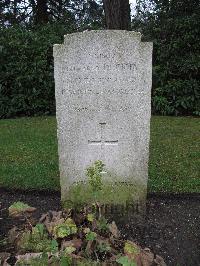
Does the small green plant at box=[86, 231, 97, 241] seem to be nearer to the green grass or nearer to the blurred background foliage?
the green grass

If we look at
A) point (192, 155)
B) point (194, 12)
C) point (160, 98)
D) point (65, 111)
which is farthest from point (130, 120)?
point (194, 12)

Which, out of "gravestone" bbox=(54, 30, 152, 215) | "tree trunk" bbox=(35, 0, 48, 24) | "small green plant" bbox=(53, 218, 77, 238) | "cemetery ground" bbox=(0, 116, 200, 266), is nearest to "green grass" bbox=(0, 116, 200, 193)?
"cemetery ground" bbox=(0, 116, 200, 266)

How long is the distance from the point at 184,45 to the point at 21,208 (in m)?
8.12

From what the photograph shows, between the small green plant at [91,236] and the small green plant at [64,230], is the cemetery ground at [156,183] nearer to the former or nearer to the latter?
the small green plant at [64,230]

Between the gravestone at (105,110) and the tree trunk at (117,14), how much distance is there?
6.24m

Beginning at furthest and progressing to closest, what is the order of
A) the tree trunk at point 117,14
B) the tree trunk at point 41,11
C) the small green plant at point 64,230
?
the tree trunk at point 41,11
the tree trunk at point 117,14
the small green plant at point 64,230

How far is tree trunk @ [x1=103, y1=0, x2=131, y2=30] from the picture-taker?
33.7 ft

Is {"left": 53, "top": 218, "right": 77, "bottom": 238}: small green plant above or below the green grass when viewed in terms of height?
above

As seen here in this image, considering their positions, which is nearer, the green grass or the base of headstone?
the base of headstone

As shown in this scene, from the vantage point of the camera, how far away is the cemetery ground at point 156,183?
13.9 ft

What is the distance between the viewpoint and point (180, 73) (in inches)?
434

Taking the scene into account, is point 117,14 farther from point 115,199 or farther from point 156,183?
point 115,199

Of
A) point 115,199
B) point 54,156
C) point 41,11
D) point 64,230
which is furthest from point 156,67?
point 64,230

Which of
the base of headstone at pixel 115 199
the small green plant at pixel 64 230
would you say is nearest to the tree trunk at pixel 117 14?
the base of headstone at pixel 115 199
